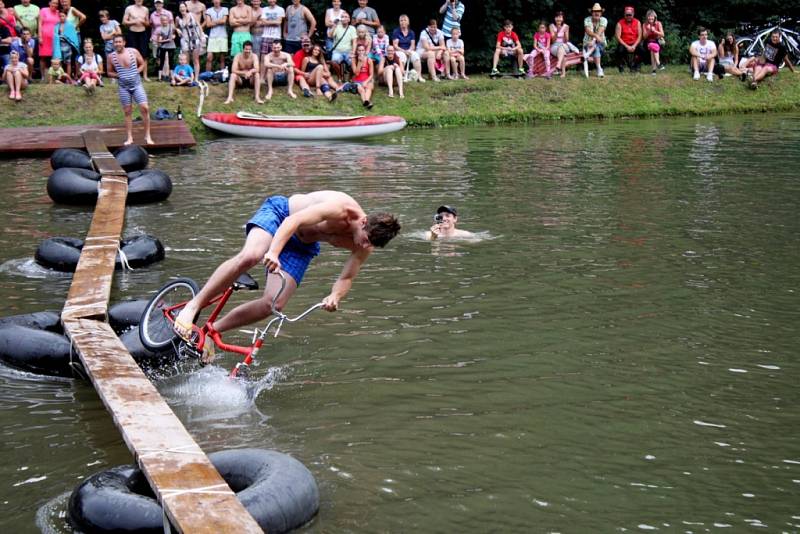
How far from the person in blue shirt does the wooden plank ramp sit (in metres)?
16.3

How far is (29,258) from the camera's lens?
12289 mm

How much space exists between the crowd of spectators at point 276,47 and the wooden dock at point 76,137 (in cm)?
205

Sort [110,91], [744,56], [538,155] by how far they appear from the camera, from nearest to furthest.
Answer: [538,155] < [110,91] < [744,56]

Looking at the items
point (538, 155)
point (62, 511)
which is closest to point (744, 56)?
point (538, 155)

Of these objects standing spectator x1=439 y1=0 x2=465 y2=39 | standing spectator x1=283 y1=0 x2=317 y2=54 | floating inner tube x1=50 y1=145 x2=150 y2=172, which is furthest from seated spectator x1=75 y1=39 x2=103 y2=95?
standing spectator x1=439 y1=0 x2=465 y2=39

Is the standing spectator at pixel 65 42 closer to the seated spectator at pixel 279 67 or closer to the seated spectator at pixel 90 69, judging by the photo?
the seated spectator at pixel 90 69

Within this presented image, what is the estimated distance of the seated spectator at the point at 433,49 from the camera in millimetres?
28266

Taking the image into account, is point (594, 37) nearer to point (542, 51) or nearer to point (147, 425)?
point (542, 51)

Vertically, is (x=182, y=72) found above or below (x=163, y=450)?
above

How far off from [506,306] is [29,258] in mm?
5590

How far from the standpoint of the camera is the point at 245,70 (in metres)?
26.4

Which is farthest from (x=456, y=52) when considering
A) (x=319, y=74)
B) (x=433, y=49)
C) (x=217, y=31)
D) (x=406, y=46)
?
(x=217, y=31)

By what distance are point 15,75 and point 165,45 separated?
11.4 feet

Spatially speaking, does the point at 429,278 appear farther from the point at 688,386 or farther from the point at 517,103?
the point at 517,103
